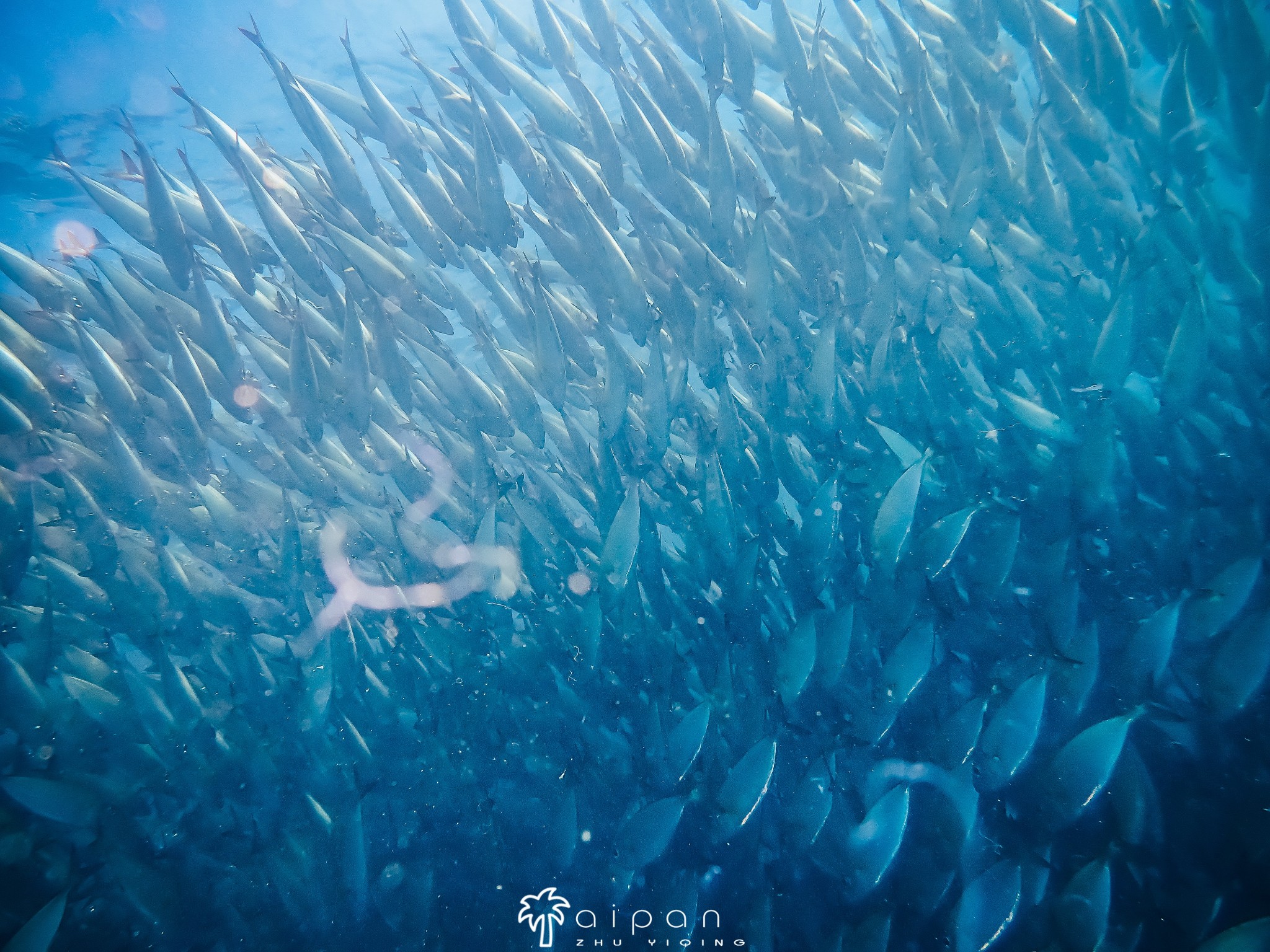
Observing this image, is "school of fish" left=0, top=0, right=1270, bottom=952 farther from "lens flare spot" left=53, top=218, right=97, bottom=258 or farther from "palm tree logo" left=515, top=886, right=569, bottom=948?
"lens flare spot" left=53, top=218, right=97, bottom=258

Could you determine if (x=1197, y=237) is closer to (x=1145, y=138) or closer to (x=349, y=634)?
(x=1145, y=138)

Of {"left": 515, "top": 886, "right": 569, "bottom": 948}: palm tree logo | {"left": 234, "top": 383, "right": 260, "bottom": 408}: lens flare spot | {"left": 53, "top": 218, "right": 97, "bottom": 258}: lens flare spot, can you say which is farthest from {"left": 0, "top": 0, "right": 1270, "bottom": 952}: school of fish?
{"left": 53, "top": 218, "right": 97, "bottom": 258}: lens flare spot

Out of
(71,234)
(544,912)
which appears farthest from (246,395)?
(71,234)

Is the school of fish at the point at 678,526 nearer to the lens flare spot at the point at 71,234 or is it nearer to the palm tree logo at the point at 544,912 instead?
the palm tree logo at the point at 544,912

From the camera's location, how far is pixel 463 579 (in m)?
4.71

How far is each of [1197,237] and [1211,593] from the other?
11.0ft

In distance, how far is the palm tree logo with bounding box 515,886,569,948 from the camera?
3764 millimetres

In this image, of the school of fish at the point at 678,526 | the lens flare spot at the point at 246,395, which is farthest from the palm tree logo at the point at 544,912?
the lens flare spot at the point at 246,395

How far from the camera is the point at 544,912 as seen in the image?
12.5 ft

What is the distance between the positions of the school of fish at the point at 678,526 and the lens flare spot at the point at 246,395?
0.19 m

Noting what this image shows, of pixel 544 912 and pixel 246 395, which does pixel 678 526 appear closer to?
pixel 544 912

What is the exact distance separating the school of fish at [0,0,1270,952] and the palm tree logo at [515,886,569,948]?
0.23 ft

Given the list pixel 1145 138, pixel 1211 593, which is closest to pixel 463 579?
pixel 1211 593

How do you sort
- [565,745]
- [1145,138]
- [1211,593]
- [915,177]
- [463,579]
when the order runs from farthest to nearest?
[915,177] → [1145,138] → [463,579] → [565,745] → [1211,593]
